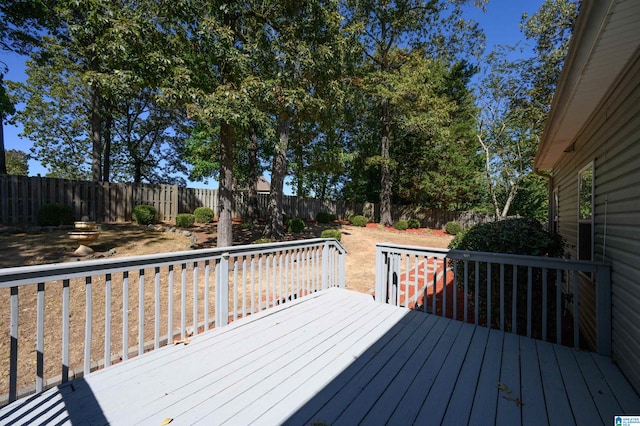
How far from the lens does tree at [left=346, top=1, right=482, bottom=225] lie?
1448cm

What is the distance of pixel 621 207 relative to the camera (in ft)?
8.23

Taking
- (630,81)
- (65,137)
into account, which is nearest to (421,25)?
(630,81)

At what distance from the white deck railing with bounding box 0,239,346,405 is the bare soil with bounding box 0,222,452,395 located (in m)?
0.02

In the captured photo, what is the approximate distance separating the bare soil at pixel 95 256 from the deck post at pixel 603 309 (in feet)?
11.4

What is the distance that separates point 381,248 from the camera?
13.2 ft

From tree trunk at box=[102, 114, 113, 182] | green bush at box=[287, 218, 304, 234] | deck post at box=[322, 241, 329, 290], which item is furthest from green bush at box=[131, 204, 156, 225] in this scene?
deck post at box=[322, 241, 329, 290]

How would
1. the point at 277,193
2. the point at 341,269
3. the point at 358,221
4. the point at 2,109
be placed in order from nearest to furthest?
the point at 341,269 < the point at 2,109 < the point at 277,193 < the point at 358,221

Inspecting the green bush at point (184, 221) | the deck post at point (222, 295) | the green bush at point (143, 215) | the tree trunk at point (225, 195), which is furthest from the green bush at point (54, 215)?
the deck post at point (222, 295)

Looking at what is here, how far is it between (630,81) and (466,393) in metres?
2.94

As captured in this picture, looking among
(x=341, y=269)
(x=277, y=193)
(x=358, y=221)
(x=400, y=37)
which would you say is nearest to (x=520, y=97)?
(x=400, y=37)

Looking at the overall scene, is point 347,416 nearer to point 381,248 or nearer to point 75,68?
point 381,248

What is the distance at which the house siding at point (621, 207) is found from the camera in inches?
85.1

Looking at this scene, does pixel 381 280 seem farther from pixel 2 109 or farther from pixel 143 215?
pixel 2 109

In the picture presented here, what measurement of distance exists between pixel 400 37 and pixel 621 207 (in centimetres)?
1673
